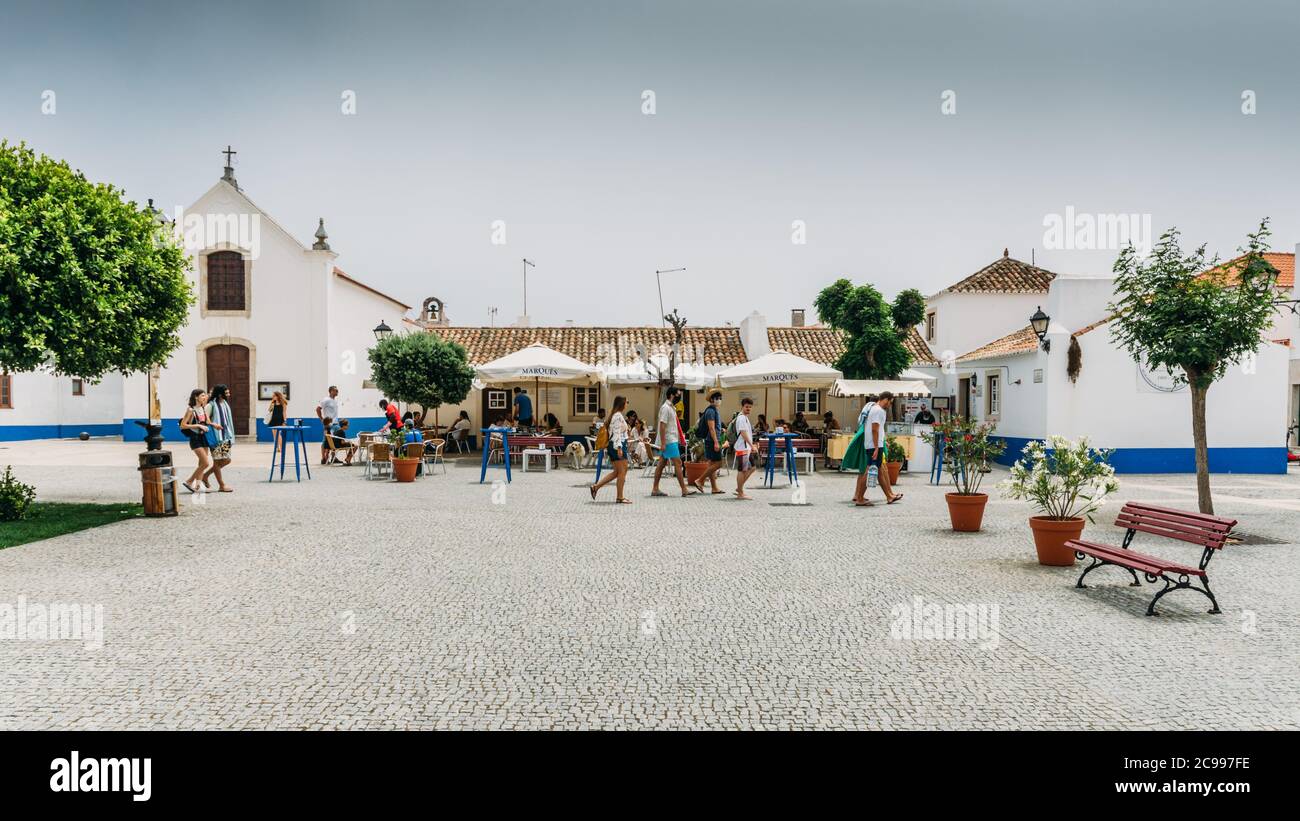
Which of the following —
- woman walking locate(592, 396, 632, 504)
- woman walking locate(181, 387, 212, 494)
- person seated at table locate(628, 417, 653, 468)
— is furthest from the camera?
person seated at table locate(628, 417, 653, 468)

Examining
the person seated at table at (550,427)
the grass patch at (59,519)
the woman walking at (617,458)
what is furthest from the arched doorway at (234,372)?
the woman walking at (617,458)

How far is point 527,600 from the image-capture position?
264 inches

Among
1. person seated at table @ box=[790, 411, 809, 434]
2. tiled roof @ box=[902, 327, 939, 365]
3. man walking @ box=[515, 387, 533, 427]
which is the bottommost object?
person seated at table @ box=[790, 411, 809, 434]

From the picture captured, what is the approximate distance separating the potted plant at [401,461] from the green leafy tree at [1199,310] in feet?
41.4

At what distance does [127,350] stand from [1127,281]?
1346 cm

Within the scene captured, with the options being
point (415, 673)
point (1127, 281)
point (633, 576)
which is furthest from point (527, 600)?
point (1127, 281)

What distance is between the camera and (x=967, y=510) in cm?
1025

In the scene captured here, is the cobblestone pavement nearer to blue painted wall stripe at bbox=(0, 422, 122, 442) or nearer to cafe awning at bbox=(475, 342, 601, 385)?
cafe awning at bbox=(475, 342, 601, 385)

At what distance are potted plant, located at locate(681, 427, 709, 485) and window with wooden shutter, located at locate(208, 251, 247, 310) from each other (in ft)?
64.0

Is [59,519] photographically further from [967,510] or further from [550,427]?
[550,427]

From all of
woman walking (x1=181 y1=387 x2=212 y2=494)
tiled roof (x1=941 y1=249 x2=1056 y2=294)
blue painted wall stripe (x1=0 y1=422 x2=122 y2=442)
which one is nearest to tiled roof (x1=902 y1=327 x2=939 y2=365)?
tiled roof (x1=941 y1=249 x2=1056 y2=294)

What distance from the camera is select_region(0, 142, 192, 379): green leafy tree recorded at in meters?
9.60

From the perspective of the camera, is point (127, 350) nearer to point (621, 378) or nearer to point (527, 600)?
point (527, 600)

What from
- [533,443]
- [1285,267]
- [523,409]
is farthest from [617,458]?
[1285,267]
